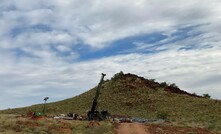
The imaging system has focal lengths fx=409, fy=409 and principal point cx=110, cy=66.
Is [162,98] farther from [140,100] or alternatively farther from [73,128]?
[73,128]

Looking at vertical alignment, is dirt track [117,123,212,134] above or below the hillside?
below

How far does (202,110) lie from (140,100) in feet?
39.2

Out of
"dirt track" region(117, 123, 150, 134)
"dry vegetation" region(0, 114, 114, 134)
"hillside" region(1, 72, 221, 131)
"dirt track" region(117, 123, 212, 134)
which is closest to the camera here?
"dry vegetation" region(0, 114, 114, 134)

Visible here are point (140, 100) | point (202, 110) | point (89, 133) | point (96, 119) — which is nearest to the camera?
point (89, 133)

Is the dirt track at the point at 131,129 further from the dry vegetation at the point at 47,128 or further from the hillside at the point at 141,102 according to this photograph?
the hillside at the point at 141,102

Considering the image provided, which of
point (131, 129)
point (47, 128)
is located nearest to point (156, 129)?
point (131, 129)

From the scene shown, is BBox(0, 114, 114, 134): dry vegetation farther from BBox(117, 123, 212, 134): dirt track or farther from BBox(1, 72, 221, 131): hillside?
BBox(1, 72, 221, 131): hillside

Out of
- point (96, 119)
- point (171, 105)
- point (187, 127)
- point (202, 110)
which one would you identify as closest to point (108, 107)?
point (171, 105)

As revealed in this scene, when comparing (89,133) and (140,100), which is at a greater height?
(140,100)

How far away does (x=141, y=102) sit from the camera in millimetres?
63844

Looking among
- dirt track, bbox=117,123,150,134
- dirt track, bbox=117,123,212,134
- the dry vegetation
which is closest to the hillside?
dirt track, bbox=117,123,212,134

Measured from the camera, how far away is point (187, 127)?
117 ft

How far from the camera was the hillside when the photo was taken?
55.7 meters

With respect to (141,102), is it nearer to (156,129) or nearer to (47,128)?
(156,129)
